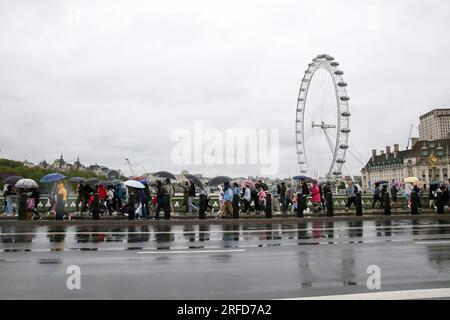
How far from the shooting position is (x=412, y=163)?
158750mm

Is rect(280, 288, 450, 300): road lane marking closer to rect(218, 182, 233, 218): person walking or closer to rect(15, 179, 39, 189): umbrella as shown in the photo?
rect(218, 182, 233, 218): person walking

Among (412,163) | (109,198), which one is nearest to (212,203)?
(109,198)

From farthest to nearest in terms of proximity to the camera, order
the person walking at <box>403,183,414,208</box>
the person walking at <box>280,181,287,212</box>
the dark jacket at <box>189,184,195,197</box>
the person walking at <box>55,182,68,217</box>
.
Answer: the person walking at <box>403,183,414,208</box> → the person walking at <box>280,181,287,212</box> → the dark jacket at <box>189,184,195,197</box> → the person walking at <box>55,182,68,217</box>

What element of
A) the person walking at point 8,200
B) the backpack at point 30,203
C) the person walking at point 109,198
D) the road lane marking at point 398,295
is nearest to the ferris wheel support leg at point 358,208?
the person walking at point 109,198

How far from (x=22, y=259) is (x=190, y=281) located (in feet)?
15.8

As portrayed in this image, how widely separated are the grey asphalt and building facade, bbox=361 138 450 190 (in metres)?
128

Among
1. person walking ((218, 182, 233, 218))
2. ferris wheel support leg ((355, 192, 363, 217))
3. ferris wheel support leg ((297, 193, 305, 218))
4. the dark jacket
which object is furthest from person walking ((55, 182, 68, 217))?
ferris wheel support leg ((355, 192, 363, 217))

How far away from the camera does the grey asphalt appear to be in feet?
21.8

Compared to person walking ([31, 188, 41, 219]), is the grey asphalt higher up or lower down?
lower down

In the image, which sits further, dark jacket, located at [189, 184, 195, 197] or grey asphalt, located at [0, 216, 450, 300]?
dark jacket, located at [189, 184, 195, 197]

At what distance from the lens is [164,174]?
25.2m

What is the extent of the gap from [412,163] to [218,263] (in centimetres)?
16712

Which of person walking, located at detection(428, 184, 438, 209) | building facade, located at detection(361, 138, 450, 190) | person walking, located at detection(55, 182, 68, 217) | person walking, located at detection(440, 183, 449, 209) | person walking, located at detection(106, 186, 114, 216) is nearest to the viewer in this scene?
person walking, located at detection(55, 182, 68, 217)

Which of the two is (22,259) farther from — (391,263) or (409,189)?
(409,189)
